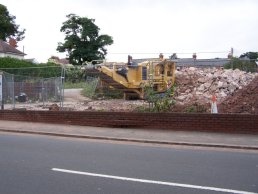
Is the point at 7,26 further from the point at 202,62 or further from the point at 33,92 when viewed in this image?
the point at 33,92

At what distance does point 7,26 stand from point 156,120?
67097 mm

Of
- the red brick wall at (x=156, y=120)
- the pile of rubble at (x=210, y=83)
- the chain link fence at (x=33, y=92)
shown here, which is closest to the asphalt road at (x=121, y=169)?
the red brick wall at (x=156, y=120)

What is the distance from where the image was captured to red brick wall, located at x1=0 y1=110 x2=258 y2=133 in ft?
46.2

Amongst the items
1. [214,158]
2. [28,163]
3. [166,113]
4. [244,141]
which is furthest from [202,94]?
[28,163]

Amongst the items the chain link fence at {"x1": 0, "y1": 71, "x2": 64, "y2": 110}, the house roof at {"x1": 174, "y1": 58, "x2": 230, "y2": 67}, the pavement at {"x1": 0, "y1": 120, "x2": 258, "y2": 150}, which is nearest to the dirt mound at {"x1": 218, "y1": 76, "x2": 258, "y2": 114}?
the pavement at {"x1": 0, "y1": 120, "x2": 258, "y2": 150}

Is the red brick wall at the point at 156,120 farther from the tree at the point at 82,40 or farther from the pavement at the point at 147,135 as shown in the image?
the tree at the point at 82,40

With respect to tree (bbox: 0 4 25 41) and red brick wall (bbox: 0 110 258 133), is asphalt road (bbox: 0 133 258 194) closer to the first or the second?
red brick wall (bbox: 0 110 258 133)

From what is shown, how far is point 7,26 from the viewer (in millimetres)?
77125

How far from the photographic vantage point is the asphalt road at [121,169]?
23.2ft

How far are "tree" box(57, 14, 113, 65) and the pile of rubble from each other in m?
49.7

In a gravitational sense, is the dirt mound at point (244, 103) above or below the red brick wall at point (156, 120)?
above

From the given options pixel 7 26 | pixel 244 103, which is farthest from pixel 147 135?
pixel 7 26

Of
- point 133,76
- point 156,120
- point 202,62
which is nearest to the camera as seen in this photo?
point 156,120

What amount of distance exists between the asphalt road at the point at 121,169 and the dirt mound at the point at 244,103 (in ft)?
19.5
